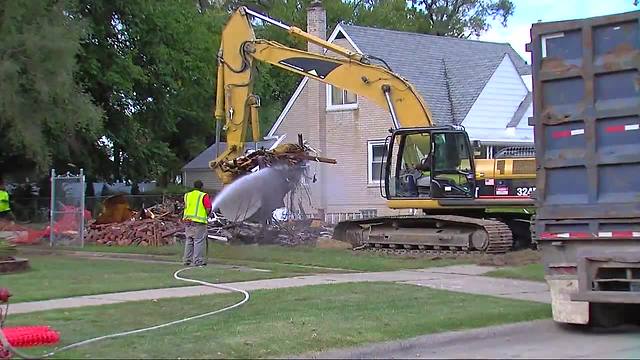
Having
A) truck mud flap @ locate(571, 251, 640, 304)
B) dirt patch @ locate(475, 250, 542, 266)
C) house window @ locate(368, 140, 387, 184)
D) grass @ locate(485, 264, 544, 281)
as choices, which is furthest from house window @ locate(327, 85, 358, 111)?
truck mud flap @ locate(571, 251, 640, 304)

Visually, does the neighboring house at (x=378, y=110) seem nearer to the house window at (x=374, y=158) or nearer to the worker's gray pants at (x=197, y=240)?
the house window at (x=374, y=158)

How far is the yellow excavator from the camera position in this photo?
67.3ft

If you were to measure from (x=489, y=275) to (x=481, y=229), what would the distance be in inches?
146

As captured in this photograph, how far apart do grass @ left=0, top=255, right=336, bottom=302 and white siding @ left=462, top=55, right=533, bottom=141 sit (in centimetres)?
1456

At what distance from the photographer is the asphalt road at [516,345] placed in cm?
964

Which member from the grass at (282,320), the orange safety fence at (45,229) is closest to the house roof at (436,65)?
the orange safety fence at (45,229)

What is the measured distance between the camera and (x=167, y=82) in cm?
3978

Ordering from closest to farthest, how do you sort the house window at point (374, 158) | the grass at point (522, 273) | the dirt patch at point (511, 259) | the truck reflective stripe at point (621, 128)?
the truck reflective stripe at point (621, 128) → the grass at point (522, 273) → the dirt patch at point (511, 259) → the house window at point (374, 158)

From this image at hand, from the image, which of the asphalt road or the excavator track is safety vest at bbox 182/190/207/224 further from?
the asphalt road

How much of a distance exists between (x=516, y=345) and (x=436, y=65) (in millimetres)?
23875

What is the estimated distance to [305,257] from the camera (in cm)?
2019

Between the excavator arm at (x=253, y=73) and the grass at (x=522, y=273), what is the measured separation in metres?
5.82

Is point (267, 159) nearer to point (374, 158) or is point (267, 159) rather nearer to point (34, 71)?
point (34, 71)

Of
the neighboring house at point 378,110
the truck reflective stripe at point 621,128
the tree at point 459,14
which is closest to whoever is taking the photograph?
the truck reflective stripe at point 621,128
